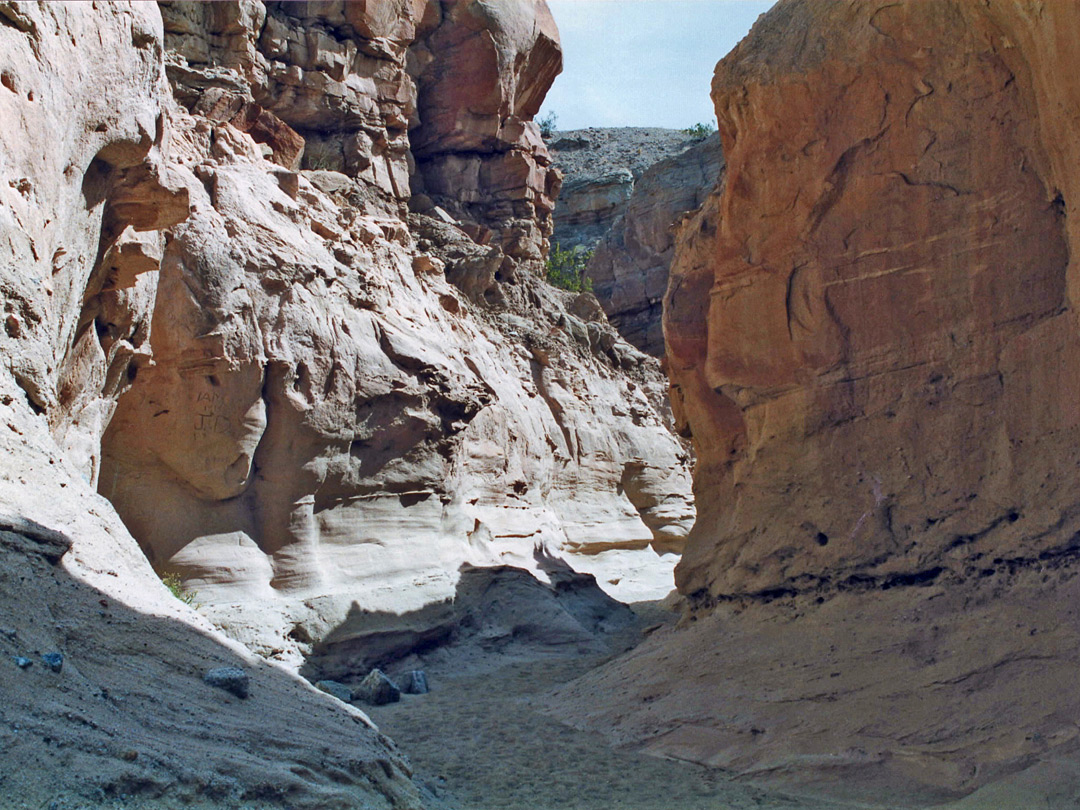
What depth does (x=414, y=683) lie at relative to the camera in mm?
8984

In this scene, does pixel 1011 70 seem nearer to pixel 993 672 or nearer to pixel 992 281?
pixel 992 281

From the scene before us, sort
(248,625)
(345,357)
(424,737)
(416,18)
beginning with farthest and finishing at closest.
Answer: (416,18) → (345,357) → (248,625) → (424,737)

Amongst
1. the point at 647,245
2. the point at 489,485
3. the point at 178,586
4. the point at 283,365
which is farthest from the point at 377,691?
the point at 647,245

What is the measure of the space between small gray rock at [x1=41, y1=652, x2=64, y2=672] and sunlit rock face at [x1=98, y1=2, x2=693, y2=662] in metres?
5.26

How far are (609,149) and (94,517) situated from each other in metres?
43.6

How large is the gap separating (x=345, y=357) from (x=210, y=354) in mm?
1763

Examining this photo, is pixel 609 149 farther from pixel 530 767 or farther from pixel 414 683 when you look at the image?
pixel 530 767

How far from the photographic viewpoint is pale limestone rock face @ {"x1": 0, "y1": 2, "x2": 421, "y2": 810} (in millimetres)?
3338

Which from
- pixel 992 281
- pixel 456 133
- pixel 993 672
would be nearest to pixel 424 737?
pixel 993 672

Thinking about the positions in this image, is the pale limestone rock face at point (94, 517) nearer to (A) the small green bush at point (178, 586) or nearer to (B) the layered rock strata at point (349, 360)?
(B) the layered rock strata at point (349, 360)

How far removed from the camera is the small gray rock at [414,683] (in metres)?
8.94

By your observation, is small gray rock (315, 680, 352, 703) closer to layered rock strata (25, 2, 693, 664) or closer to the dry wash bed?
the dry wash bed

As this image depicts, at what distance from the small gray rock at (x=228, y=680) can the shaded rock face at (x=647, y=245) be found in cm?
2794

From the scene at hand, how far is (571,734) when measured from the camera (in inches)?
274
